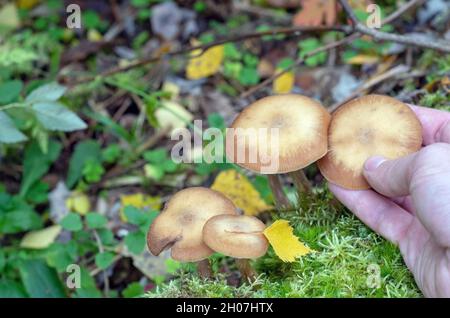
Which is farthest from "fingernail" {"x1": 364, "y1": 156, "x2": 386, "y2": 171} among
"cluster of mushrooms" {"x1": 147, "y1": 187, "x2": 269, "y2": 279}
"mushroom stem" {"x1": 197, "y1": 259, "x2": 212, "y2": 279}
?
"mushroom stem" {"x1": 197, "y1": 259, "x2": 212, "y2": 279}

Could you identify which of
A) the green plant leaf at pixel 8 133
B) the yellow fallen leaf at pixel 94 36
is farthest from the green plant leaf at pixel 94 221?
the yellow fallen leaf at pixel 94 36

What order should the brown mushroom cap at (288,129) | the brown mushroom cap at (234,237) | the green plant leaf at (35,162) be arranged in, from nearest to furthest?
the brown mushroom cap at (234,237), the brown mushroom cap at (288,129), the green plant leaf at (35,162)

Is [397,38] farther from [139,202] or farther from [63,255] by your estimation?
[63,255]

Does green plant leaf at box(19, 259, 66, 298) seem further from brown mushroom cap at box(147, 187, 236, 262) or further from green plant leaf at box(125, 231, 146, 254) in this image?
brown mushroom cap at box(147, 187, 236, 262)

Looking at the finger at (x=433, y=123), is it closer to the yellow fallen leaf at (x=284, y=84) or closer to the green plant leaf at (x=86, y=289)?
the yellow fallen leaf at (x=284, y=84)
